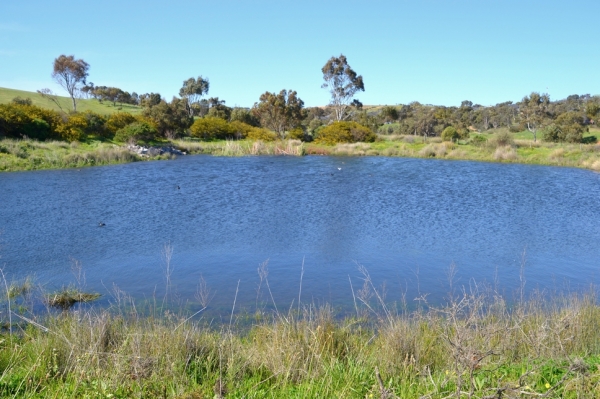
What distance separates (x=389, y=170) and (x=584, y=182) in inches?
474

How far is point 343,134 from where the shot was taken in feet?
179

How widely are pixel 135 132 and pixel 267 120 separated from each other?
2011cm

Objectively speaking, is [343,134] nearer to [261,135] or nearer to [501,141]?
[261,135]

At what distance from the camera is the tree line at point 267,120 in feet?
141

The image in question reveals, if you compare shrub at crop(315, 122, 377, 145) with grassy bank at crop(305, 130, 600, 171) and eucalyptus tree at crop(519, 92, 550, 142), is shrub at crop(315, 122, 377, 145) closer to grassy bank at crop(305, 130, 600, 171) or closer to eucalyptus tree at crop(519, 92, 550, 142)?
grassy bank at crop(305, 130, 600, 171)

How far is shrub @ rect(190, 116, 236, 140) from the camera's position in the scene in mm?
55578

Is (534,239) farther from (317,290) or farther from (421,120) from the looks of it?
(421,120)

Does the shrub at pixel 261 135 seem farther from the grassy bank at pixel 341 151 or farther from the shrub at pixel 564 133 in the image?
the shrub at pixel 564 133

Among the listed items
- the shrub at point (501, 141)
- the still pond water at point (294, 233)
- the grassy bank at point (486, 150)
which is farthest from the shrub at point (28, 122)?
the shrub at point (501, 141)

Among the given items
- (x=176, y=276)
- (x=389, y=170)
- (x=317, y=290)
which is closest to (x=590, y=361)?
(x=317, y=290)

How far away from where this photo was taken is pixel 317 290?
10133 millimetres

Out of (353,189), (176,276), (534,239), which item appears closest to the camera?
(176,276)

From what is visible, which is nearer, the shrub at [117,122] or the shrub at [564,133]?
the shrub at [117,122]

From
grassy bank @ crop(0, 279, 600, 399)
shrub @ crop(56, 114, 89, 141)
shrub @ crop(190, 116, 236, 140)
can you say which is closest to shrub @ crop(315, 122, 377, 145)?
shrub @ crop(190, 116, 236, 140)
